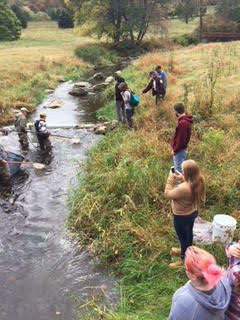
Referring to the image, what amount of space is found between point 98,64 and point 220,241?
2926cm

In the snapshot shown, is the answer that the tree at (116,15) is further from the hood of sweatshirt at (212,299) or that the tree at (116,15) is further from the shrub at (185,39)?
the hood of sweatshirt at (212,299)

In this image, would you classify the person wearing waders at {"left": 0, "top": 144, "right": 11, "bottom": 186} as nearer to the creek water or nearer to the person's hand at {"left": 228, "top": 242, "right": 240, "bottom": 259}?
the creek water

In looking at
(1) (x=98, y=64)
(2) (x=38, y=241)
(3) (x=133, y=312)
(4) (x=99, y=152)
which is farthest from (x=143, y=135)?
(1) (x=98, y=64)

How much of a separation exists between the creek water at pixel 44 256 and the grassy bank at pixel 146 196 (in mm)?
429

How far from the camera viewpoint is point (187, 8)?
57.4m

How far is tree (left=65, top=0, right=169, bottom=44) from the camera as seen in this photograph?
37.8 metres

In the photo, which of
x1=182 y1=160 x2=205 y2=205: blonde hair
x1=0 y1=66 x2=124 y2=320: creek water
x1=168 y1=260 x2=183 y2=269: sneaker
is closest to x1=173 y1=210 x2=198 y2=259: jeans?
x1=168 y1=260 x2=183 y2=269: sneaker

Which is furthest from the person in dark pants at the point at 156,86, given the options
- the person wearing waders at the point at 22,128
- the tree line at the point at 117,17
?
the tree line at the point at 117,17

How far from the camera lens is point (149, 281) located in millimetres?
5957

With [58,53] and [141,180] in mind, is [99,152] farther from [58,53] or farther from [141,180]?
[58,53]

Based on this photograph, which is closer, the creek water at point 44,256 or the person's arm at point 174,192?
the person's arm at point 174,192

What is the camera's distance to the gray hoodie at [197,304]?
118 inches

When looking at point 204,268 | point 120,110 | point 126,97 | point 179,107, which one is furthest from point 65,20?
point 204,268

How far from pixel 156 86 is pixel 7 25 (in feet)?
113
